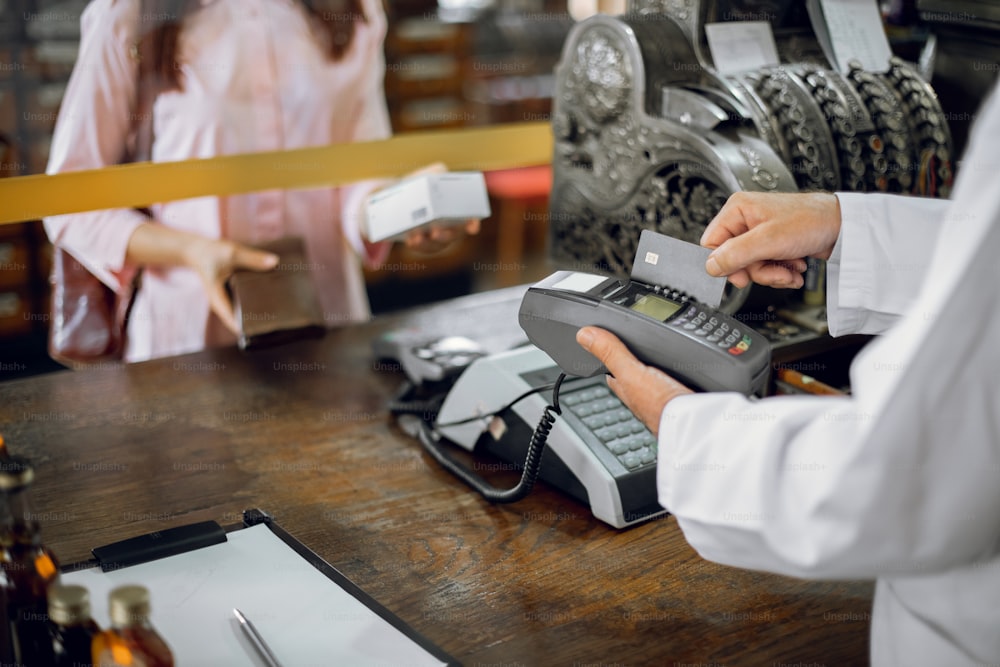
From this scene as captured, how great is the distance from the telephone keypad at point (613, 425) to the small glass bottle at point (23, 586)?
2.40ft

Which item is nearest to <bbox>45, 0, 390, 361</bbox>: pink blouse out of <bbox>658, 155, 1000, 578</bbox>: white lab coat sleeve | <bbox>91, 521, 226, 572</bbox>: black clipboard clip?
<bbox>91, 521, 226, 572</bbox>: black clipboard clip

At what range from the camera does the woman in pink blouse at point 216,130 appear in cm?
202

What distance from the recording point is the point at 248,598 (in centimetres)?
108

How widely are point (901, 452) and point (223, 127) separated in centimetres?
180

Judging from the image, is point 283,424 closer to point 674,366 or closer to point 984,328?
A: point 674,366

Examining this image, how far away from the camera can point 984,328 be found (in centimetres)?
77

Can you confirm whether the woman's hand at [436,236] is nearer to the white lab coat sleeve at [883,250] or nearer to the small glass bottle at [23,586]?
the white lab coat sleeve at [883,250]

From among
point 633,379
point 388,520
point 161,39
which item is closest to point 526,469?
point 388,520

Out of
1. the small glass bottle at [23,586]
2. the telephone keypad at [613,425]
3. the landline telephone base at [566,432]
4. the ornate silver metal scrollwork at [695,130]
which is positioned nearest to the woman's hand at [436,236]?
the ornate silver metal scrollwork at [695,130]

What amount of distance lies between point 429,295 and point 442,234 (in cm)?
312

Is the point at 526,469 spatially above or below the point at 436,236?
below

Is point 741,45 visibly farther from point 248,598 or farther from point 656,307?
point 248,598

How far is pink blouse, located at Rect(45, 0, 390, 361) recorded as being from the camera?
6.63 ft

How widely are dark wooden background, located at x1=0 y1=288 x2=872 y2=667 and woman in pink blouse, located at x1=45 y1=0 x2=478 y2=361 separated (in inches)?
13.9
